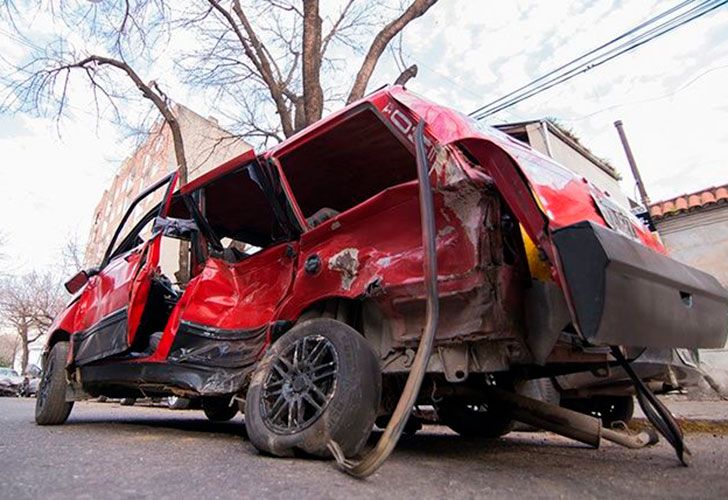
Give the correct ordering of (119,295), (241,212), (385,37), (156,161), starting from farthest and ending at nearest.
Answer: (156,161), (385,37), (241,212), (119,295)

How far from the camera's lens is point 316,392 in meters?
2.19

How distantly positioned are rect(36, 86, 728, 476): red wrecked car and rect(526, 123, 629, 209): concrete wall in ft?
23.6

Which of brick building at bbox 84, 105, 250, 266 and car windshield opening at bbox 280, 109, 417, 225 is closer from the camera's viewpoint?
car windshield opening at bbox 280, 109, 417, 225

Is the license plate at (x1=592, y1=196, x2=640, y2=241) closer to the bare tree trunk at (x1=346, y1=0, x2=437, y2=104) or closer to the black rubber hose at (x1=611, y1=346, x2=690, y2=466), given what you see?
the black rubber hose at (x1=611, y1=346, x2=690, y2=466)

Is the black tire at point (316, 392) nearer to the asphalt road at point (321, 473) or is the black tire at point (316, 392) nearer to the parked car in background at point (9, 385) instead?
the asphalt road at point (321, 473)

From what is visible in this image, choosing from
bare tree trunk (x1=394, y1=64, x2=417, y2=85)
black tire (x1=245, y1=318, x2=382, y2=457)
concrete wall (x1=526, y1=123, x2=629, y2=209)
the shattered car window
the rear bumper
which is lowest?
black tire (x1=245, y1=318, x2=382, y2=457)

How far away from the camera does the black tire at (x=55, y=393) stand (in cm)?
402

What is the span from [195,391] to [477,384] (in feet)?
5.97

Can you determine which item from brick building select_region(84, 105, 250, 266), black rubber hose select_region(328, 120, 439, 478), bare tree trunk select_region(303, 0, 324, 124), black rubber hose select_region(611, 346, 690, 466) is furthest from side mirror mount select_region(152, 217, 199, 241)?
brick building select_region(84, 105, 250, 266)

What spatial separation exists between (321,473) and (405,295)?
2.88ft

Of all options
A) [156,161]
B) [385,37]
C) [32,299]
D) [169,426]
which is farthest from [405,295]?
[32,299]

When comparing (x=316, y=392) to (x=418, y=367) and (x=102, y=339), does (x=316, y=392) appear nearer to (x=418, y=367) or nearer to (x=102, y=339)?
(x=418, y=367)

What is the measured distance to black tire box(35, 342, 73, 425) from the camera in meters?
4.02

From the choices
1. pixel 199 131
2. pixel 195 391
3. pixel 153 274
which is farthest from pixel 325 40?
pixel 199 131
